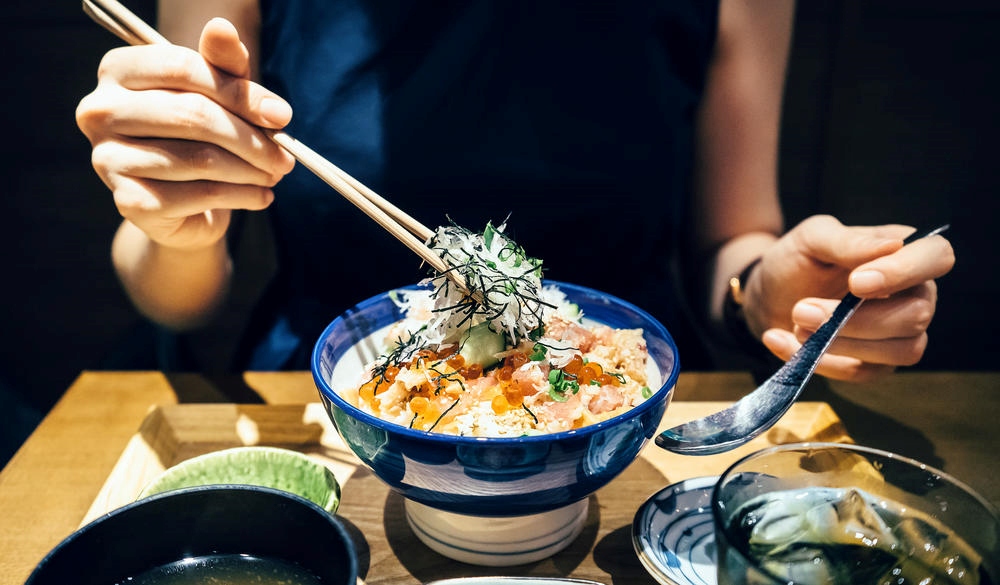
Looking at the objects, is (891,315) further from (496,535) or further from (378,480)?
(378,480)

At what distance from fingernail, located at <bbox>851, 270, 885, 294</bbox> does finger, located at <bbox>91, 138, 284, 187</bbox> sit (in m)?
1.15

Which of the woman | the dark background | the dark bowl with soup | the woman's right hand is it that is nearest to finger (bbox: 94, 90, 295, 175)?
the woman's right hand

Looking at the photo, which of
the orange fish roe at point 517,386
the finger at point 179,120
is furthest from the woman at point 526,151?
the orange fish roe at point 517,386

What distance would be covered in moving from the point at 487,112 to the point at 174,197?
0.92 m

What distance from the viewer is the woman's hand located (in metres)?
1.32

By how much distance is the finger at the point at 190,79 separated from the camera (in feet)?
4.03

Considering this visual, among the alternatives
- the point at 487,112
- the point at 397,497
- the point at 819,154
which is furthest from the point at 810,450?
the point at 819,154

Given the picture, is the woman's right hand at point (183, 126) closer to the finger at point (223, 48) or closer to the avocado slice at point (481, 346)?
the finger at point (223, 48)

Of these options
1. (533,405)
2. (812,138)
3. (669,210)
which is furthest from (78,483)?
(812,138)

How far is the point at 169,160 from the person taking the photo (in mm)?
1282

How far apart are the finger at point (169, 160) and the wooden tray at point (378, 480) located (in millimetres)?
563

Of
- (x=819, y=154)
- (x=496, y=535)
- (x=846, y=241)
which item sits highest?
(x=846, y=241)

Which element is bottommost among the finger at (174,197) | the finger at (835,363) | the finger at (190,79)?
the finger at (835,363)

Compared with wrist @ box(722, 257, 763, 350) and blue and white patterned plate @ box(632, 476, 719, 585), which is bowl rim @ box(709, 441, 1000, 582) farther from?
wrist @ box(722, 257, 763, 350)
